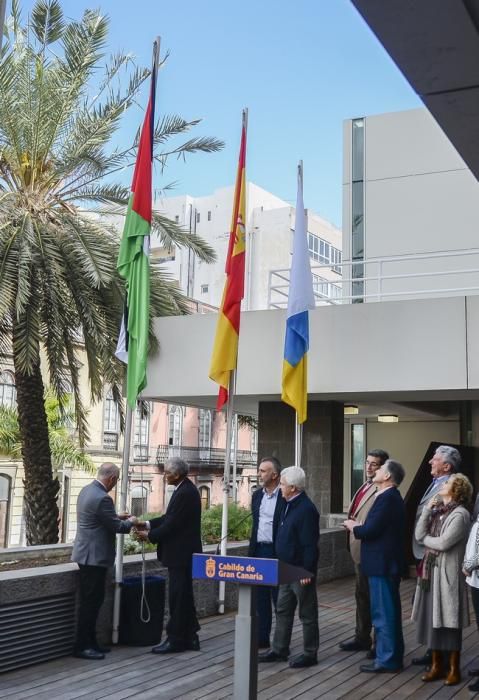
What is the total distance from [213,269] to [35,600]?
62149 millimetres

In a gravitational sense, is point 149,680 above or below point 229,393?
below

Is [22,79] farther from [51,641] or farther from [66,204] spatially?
[51,641]

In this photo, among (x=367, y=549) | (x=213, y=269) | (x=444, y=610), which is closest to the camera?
(x=444, y=610)

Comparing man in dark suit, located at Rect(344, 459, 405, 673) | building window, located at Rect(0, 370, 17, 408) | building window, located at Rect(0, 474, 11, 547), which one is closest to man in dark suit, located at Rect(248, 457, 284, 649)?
man in dark suit, located at Rect(344, 459, 405, 673)

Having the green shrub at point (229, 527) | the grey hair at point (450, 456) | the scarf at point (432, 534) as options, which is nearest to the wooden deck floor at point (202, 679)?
the scarf at point (432, 534)

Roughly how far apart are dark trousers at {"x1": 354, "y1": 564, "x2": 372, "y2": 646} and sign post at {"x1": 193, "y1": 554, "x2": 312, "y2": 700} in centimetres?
322

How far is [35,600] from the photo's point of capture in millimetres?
7379

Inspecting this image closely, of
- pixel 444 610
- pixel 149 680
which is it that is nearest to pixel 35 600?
pixel 149 680

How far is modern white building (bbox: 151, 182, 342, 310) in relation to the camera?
66500 mm

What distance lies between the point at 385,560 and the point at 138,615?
258 cm

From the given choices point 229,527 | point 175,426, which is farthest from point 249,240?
point 229,527

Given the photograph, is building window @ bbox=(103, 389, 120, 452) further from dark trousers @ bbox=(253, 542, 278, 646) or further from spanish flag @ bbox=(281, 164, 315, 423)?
dark trousers @ bbox=(253, 542, 278, 646)

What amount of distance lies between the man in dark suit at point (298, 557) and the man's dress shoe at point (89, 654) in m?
1.52

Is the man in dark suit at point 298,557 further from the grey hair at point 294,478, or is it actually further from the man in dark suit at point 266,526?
the man in dark suit at point 266,526
